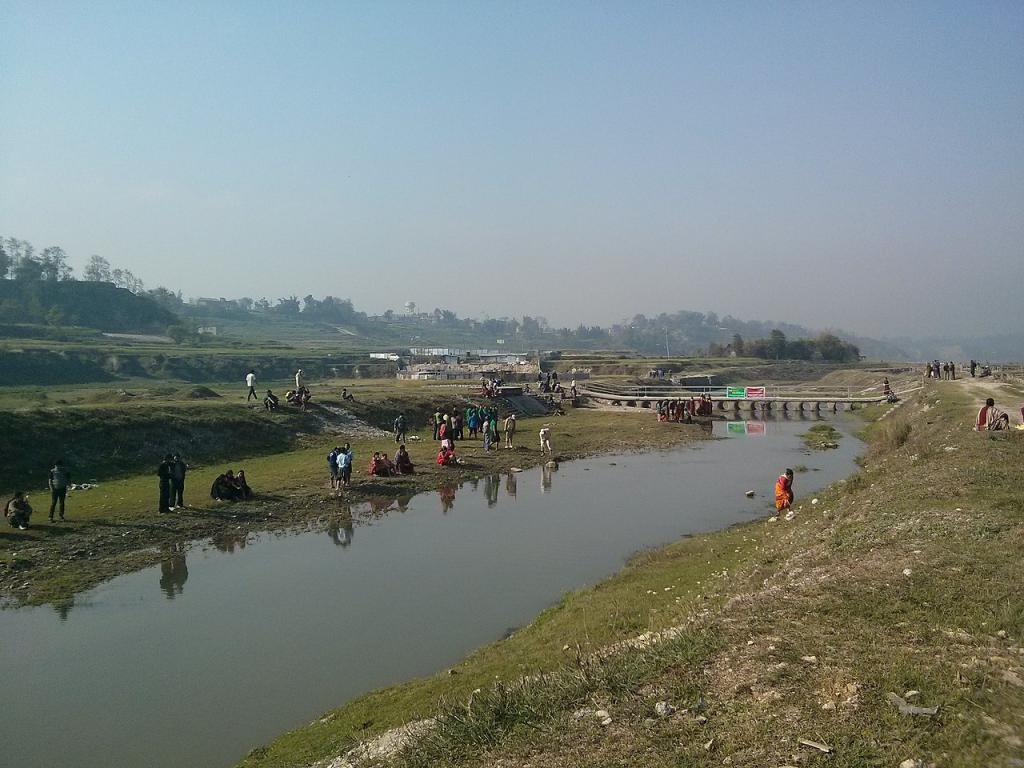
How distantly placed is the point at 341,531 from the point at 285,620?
8.05 meters

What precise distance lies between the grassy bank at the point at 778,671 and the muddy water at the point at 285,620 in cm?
186

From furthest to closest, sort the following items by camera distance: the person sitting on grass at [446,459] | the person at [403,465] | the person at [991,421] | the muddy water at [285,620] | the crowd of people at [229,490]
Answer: the person sitting on grass at [446,459]
the person at [403,465]
the crowd of people at [229,490]
the person at [991,421]
the muddy water at [285,620]

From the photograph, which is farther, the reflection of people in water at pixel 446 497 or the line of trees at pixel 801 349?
the line of trees at pixel 801 349

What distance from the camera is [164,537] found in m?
23.6

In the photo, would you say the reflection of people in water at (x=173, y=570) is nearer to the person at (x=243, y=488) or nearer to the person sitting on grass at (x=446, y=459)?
the person at (x=243, y=488)

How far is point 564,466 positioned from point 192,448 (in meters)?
18.1

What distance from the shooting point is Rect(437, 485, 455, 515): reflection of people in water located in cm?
2927

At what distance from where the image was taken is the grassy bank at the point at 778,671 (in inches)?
289

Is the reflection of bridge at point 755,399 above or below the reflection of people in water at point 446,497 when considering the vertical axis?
above

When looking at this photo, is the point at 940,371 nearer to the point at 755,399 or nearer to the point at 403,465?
the point at 755,399

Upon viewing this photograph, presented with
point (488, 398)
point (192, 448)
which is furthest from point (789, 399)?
point (192, 448)

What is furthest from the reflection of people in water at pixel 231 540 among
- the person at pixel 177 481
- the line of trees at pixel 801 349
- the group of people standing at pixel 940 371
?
the line of trees at pixel 801 349

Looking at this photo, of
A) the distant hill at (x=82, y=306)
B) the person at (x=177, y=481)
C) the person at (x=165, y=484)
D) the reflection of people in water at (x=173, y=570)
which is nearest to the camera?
the reflection of people in water at (x=173, y=570)

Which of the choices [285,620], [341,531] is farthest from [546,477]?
[285,620]
